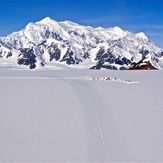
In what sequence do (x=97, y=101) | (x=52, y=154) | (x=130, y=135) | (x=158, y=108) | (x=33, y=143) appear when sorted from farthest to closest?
(x=97, y=101), (x=158, y=108), (x=130, y=135), (x=33, y=143), (x=52, y=154)

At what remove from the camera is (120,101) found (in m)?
23.0

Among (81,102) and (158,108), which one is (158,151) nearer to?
(158,108)

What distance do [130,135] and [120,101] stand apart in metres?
7.94

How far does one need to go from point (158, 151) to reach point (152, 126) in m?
3.10

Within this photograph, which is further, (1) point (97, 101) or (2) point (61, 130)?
(1) point (97, 101)

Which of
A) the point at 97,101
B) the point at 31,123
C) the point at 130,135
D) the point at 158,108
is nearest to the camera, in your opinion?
the point at 130,135

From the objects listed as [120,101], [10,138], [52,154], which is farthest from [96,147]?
[120,101]

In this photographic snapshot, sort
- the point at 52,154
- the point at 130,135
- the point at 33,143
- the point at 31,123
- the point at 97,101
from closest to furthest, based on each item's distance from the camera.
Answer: the point at 52,154 → the point at 33,143 → the point at 130,135 → the point at 31,123 → the point at 97,101

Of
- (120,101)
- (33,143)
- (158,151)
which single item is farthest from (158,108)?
(33,143)

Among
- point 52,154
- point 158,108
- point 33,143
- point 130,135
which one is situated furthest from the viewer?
point 158,108

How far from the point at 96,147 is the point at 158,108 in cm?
799

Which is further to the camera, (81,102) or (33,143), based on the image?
(81,102)

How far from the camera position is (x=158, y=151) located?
44.5 ft

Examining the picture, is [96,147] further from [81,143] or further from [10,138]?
[10,138]
